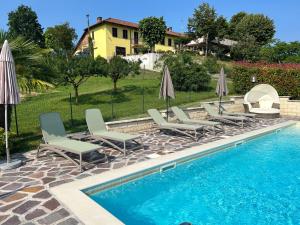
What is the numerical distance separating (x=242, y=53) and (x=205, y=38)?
20.7 ft

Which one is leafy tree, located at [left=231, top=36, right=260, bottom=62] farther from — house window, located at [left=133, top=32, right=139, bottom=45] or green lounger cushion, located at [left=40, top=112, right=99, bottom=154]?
green lounger cushion, located at [left=40, top=112, right=99, bottom=154]

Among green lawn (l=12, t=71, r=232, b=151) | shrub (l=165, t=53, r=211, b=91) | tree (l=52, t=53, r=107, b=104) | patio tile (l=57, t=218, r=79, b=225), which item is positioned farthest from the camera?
shrub (l=165, t=53, r=211, b=91)

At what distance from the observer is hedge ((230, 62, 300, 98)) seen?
17.6 meters

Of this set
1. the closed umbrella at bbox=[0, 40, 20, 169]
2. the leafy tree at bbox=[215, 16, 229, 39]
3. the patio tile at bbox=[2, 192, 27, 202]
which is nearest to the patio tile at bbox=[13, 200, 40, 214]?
the patio tile at bbox=[2, 192, 27, 202]

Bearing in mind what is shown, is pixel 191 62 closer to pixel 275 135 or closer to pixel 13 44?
pixel 275 135

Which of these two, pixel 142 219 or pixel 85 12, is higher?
pixel 85 12

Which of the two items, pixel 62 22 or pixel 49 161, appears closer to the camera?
pixel 49 161

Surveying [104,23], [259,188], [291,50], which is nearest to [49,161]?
[259,188]

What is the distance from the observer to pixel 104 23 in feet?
136

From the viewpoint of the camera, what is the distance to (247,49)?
4041 centimetres

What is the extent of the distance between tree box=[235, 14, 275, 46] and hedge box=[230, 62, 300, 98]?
33.0 m

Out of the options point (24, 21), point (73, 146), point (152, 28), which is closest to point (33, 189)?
point (73, 146)

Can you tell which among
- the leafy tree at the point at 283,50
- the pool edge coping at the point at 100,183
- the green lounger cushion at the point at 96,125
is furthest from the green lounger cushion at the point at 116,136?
the leafy tree at the point at 283,50

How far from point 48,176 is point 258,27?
2056 inches
